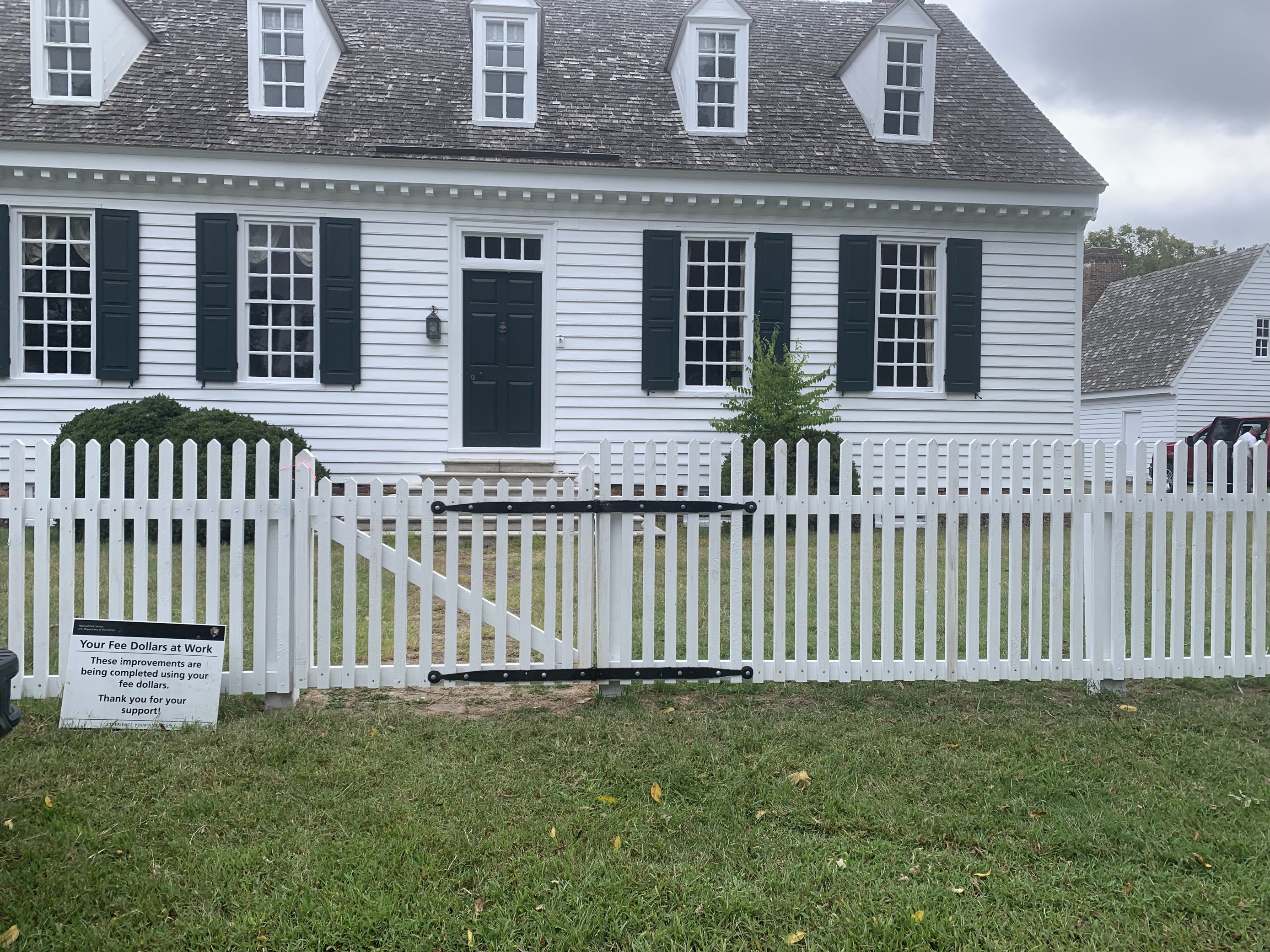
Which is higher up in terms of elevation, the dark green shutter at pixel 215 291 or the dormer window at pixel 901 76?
the dormer window at pixel 901 76

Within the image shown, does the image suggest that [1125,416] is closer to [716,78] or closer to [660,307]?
[716,78]

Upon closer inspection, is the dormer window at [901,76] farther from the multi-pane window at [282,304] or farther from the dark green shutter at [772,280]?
the multi-pane window at [282,304]

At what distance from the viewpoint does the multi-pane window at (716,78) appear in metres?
12.0

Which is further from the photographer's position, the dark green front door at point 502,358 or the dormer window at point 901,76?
the dormer window at point 901,76

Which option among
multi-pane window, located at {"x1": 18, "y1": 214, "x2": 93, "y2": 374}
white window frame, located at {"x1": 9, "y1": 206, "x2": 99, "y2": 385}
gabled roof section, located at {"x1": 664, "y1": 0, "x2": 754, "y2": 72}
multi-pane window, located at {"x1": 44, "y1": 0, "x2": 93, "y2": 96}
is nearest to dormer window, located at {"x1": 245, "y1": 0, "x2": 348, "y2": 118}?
multi-pane window, located at {"x1": 44, "y1": 0, "x2": 93, "y2": 96}

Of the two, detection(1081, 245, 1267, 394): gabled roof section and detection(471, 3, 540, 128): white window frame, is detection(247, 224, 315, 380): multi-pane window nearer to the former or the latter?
detection(471, 3, 540, 128): white window frame

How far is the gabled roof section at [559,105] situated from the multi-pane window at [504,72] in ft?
1.16

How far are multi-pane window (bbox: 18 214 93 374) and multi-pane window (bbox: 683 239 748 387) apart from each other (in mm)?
6970

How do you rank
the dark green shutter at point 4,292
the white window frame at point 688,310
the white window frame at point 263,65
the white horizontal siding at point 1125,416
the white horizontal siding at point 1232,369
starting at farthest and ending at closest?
the white horizontal siding at point 1125,416
the white horizontal siding at point 1232,369
the white window frame at point 688,310
the white window frame at point 263,65
the dark green shutter at point 4,292

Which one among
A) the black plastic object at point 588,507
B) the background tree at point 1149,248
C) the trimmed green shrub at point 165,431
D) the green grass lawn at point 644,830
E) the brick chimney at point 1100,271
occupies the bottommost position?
the green grass lawn at point 644,830

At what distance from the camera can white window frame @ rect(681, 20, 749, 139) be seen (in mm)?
11891

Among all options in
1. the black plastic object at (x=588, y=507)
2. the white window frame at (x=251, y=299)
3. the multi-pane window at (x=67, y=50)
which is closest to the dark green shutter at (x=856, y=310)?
the white window frame at (x=251, y=299)

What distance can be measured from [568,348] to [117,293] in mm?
5156

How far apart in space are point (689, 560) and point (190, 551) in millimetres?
2323
